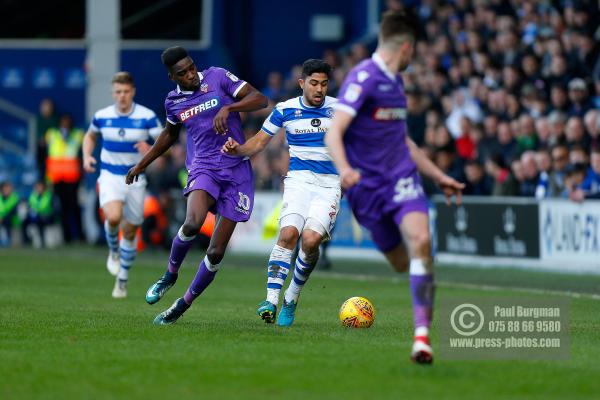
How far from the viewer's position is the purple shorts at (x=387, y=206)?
9.18m

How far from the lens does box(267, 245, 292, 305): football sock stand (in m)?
12.2

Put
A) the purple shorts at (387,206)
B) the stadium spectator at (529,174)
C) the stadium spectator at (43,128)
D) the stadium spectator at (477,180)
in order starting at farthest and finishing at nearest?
the stadium spectator at (43,128) → the stadium spectator at (477,180) → the stadium spectator at (529,174) → the purple shorts at (387,206)

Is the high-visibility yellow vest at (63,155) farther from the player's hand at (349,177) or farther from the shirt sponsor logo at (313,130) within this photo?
the player's hand at (349,177)

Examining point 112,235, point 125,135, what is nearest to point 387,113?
point 125,135

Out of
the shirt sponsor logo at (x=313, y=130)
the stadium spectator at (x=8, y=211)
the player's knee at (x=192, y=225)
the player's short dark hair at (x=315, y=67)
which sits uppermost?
the player's short dark hair at (x=315, y=67)

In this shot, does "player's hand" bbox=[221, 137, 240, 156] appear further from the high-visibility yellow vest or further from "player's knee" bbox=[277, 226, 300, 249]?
the high-visibility yellow vest

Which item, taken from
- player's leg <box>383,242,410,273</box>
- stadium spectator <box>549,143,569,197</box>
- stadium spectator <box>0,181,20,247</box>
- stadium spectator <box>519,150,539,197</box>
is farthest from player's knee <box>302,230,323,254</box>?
stadium spectator <box>0,181,20,247</box>

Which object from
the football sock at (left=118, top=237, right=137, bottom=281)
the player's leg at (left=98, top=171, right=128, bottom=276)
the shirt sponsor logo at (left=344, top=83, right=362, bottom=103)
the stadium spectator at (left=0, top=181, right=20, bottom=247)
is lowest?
the stadium spectator at (left=0, top=181, right=20, bottom=247)

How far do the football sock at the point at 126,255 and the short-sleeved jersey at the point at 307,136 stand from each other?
4.05 metres

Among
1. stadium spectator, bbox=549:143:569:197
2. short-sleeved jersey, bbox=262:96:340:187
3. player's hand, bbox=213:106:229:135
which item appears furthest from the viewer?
stadium spectator, bbox=549:143:569:197

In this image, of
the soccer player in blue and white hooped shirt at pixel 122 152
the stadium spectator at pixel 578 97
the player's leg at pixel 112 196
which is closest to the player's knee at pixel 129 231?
the soccer player in blue and white hooped shirt at pixel 122 152

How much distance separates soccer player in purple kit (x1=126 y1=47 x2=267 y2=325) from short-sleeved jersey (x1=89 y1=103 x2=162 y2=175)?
11.5 ft

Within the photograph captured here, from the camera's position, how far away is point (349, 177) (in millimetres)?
8609

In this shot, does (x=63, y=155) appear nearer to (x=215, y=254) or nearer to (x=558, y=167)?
(x=558, y=167)
